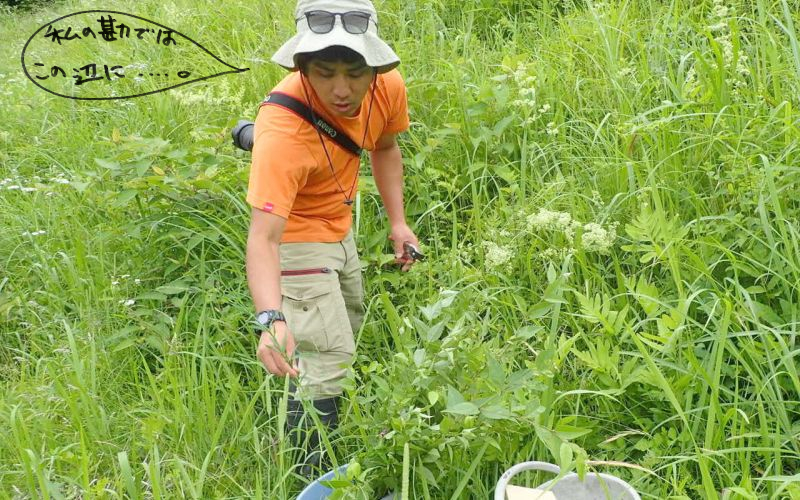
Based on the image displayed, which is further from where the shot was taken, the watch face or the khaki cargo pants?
the khaki cargo pants

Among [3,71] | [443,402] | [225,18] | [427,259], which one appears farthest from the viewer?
[3,71]

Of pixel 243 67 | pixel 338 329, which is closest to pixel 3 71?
pixel 243 67

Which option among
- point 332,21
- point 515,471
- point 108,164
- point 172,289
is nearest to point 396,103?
point 332,21

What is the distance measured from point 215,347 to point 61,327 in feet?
2.38

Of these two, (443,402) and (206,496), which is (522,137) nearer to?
(443,402)

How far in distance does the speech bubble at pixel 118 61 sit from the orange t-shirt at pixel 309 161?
1.72 metres

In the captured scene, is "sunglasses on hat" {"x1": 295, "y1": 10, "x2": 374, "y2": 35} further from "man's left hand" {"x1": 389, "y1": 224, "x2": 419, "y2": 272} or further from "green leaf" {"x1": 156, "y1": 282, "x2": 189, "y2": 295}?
"green leaf" {"x1": 156, "y1": 282, "x2": 189, "y2": 295}

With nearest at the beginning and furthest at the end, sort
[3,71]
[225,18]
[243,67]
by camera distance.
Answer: [243,67]
[225,18]
[3,71]

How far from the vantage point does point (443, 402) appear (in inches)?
74.7

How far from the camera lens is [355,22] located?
2.24 metres

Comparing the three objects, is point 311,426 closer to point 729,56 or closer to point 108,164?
point 108,164

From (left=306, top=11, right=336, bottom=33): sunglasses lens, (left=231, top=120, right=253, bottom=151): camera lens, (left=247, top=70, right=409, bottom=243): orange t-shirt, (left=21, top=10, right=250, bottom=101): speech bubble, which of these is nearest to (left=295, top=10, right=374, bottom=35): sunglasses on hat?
(left=306, top=11, right=336, bottom=33): sunglasses lens

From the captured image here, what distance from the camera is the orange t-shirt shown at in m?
2.24

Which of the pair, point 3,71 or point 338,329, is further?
point 3,71
